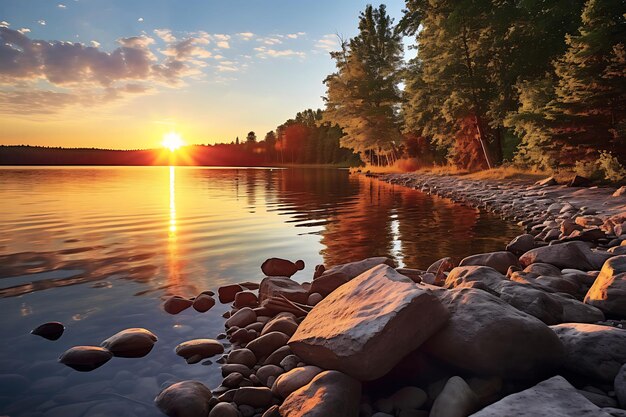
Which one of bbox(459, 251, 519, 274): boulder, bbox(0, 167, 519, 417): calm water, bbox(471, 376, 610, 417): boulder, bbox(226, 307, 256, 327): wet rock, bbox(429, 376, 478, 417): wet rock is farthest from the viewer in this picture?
bbox(459, 251, 519, 274): boulder

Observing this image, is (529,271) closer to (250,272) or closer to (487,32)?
(250,272)

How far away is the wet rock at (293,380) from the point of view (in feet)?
10.7

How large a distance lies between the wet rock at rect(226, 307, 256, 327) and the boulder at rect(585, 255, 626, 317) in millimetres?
3652

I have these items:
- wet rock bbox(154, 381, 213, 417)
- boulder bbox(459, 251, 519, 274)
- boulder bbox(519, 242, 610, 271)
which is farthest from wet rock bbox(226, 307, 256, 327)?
boulder bbox(519, 242, 610, 271)

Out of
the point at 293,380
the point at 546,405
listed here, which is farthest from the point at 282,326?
the point at 546,405

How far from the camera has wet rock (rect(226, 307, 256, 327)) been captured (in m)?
4.93

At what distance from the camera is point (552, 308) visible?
3.87 m

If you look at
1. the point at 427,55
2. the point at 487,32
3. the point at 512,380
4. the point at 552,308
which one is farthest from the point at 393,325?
the point at 427,55

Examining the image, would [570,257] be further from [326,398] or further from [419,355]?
[326,398]

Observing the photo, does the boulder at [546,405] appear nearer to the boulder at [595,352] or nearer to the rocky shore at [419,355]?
the rocky shore at [419,355]

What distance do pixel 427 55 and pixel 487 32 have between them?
5.20 m

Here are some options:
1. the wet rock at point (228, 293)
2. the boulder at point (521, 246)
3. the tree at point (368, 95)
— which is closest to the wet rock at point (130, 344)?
the wet rock at point (228, 293)

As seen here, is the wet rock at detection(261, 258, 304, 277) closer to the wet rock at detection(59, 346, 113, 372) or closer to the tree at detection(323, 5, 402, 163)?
the wet rock at detection(59, 346, 113, 372)

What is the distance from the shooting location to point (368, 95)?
143 feet
